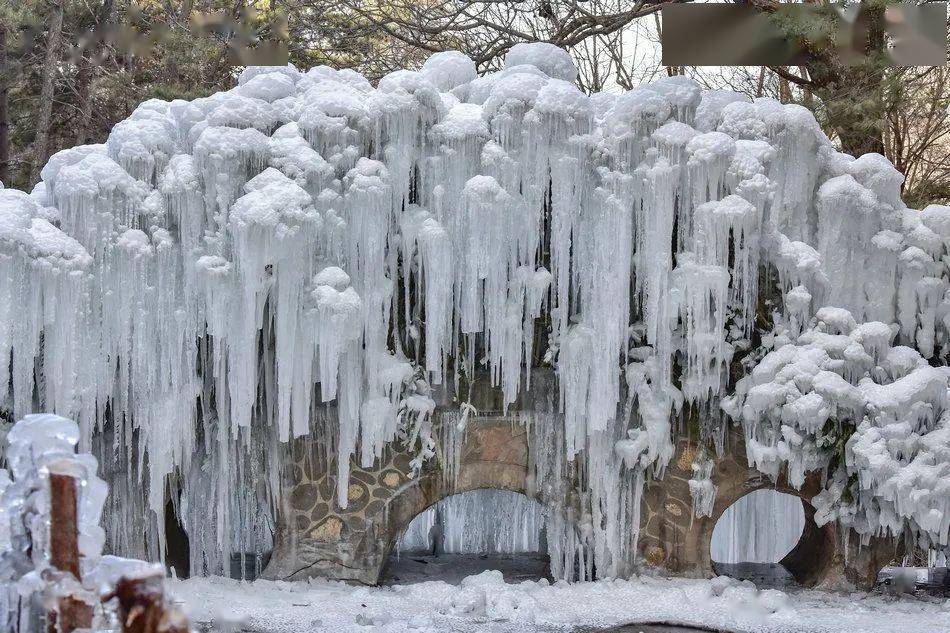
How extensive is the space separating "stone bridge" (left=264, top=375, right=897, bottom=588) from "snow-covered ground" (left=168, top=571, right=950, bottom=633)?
0.71ft

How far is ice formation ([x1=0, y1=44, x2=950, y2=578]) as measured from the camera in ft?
25.7

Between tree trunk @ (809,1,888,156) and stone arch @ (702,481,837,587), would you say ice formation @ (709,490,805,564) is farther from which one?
tree trunk @ (809,1,888,156)

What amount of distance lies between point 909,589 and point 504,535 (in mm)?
4091

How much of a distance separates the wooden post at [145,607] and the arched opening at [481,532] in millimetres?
8236

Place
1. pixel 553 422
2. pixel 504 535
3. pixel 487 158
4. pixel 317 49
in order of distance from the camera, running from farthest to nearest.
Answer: pixel 317 49 < pixel 504 535 < pixel 553 422 < pixel 487 158

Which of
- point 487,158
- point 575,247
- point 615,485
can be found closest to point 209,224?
point 487,158

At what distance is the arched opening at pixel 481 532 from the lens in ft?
35.2

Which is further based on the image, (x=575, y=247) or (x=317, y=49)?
(x=317, y=49)

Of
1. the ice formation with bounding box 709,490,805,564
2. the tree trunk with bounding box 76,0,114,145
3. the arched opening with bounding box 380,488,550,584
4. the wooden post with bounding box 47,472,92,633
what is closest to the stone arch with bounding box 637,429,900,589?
the arched opening with bounding box 380,488,550,584

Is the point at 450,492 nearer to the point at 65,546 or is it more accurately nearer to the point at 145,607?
the point at 65,546

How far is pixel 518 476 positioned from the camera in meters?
Result: 8.54

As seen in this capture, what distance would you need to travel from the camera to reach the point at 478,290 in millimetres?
8172

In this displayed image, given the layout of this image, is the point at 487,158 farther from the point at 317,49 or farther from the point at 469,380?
the point at 317,49

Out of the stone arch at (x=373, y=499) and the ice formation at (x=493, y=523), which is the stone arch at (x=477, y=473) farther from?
the ice formation at (x=493, y=523)
